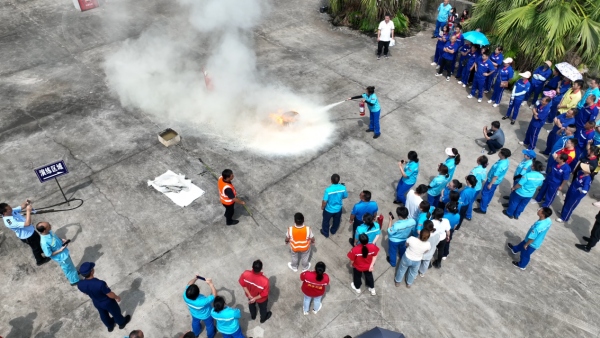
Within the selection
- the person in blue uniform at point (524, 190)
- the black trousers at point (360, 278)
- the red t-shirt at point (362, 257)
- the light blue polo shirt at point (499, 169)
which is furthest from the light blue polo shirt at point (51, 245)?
the person in blue uniform at point (524, 190)

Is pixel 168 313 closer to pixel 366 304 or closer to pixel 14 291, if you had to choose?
pixel 14 291

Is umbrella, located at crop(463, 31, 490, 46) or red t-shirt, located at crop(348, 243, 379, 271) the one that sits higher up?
umbrella, located at crop(463, 31, 490, 46)

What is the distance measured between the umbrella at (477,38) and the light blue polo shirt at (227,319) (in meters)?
9.55

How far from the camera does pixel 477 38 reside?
11.0 meters

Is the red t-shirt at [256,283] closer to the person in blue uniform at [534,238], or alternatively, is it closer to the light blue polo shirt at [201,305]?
the light blue polo shirt at [201,305]

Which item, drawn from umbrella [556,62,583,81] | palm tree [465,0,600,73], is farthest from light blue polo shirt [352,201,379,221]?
palm tree [465,0,600,73]

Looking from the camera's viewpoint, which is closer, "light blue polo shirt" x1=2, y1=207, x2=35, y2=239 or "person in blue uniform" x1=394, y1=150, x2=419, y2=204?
"light blue polo shirt" x1=2, y1=207, x2=35, y2=239

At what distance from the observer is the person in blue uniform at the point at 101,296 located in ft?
17.3

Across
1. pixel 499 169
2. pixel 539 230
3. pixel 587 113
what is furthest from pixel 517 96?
pixel 539 230

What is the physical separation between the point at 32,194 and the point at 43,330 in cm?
329

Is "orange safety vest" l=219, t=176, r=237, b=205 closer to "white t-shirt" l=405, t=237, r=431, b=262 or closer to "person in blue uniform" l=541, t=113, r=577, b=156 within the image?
"white t-shirt" l=405, t=237, r=431, b=262

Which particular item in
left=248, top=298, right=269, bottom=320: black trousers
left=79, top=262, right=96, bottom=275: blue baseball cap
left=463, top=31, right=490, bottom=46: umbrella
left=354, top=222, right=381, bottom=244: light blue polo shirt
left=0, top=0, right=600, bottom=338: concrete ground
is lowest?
left=0, top=0, right=600, bottom=338: concrete ground

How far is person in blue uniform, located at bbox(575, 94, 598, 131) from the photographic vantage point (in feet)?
28.3

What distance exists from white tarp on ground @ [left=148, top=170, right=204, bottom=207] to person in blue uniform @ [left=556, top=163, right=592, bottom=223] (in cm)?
710
